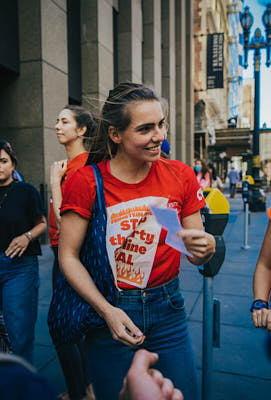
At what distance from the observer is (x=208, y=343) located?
2.33 metres

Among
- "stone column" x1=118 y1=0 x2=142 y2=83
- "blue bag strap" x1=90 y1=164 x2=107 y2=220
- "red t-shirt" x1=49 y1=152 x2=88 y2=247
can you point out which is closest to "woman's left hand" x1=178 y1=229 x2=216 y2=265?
"blue bag strap" x1=90 y1=164 x2=107 y2=220

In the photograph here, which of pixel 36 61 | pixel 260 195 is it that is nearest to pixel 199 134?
pixel 260 195

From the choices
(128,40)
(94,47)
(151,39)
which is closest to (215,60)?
(151,39)

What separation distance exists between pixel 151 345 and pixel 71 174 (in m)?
1.46

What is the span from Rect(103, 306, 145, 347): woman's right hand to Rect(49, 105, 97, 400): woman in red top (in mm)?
1186

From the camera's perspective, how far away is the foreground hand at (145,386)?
737 millimetres

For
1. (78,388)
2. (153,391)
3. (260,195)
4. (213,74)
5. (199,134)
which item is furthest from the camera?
(199,134)

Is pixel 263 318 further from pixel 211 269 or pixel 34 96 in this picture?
pixel 34 96

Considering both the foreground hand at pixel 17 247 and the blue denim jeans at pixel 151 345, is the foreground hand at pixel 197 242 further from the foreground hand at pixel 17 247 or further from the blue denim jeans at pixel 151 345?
the foreground hand at pixel 17 247

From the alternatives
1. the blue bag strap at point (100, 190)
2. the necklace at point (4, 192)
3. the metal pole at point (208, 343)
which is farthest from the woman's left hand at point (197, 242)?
the necklace at point (4, 192)

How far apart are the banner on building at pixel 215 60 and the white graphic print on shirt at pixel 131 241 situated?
27.4 meters

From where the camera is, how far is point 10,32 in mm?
7836

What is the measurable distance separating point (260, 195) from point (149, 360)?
14211mm

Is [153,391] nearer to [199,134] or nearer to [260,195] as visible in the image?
[260,195]
